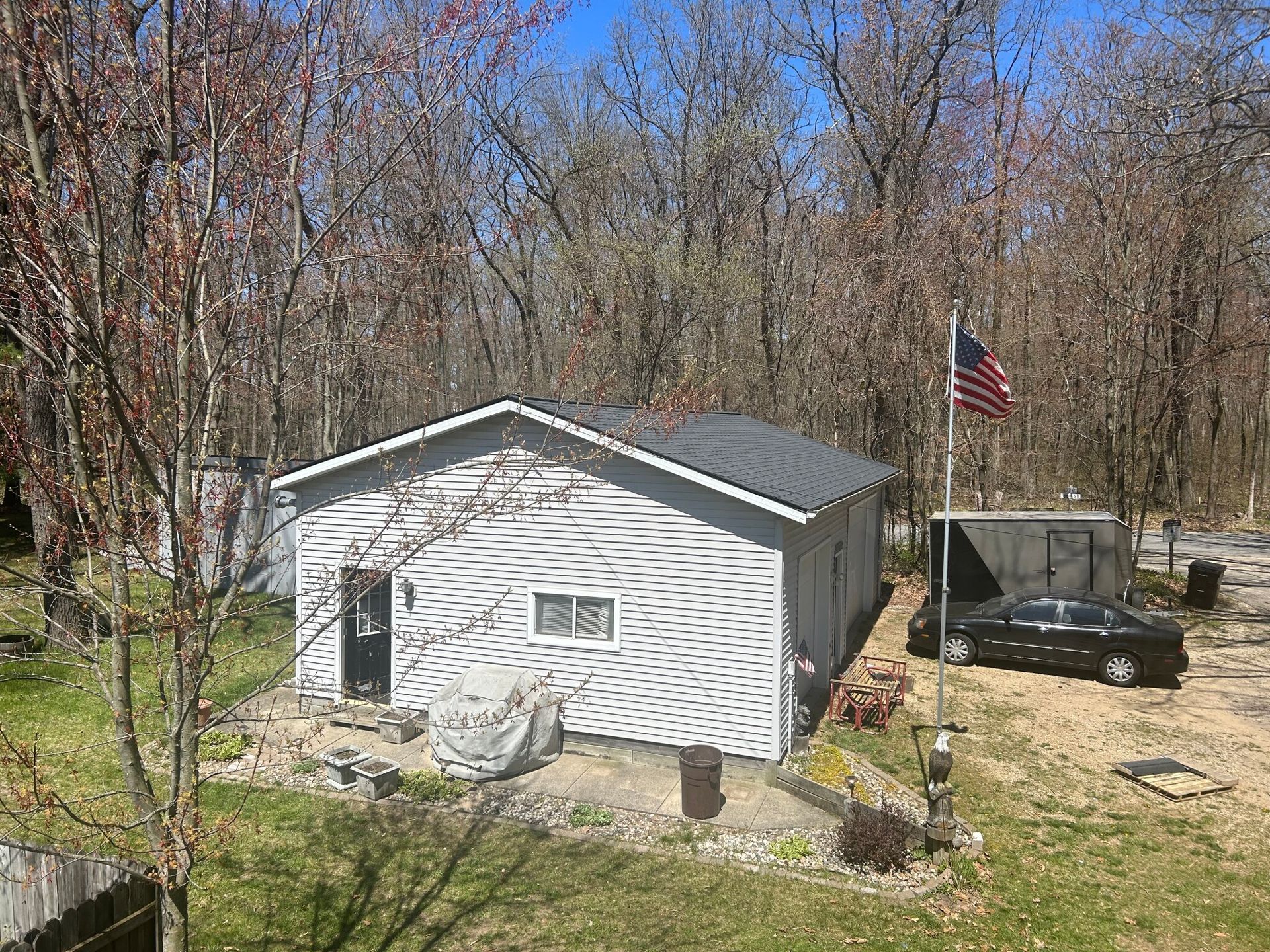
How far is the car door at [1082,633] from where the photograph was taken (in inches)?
547

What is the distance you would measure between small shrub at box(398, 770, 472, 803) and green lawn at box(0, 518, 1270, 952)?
299mm

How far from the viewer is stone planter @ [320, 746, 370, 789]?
9.58 meters

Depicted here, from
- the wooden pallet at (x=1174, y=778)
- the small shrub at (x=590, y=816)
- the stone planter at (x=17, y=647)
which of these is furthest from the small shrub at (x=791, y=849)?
the stone planter at (x=17, y=647)

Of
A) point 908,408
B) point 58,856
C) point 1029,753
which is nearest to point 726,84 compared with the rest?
point 908,408

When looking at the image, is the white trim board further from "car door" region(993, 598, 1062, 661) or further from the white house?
"car door" region(993, 598, 1062, 661)

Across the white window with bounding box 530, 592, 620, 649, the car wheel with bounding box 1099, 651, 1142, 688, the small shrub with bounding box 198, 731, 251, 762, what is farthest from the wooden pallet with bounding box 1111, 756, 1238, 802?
the small shrub with bounding box 198, 731, 251, 762

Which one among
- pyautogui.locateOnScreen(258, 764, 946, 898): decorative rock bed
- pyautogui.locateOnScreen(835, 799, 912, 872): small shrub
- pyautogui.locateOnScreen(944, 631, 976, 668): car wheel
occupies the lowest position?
pyautogui.locateOnScreen(258, 764, 946, 898): decorative rock bed

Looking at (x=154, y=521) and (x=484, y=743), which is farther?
(x=484, y=743)

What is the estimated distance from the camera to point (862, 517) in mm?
17000

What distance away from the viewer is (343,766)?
31.4ft

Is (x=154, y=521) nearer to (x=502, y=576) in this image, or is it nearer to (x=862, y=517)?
(x=502, y=576)

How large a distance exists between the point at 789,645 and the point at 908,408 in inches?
569

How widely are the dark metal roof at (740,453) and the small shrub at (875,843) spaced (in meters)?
3.45

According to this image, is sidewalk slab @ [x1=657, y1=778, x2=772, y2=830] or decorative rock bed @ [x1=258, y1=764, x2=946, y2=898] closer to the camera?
decorative rock bed @ [x1=258, y1=764, x2=946, y2=898]
